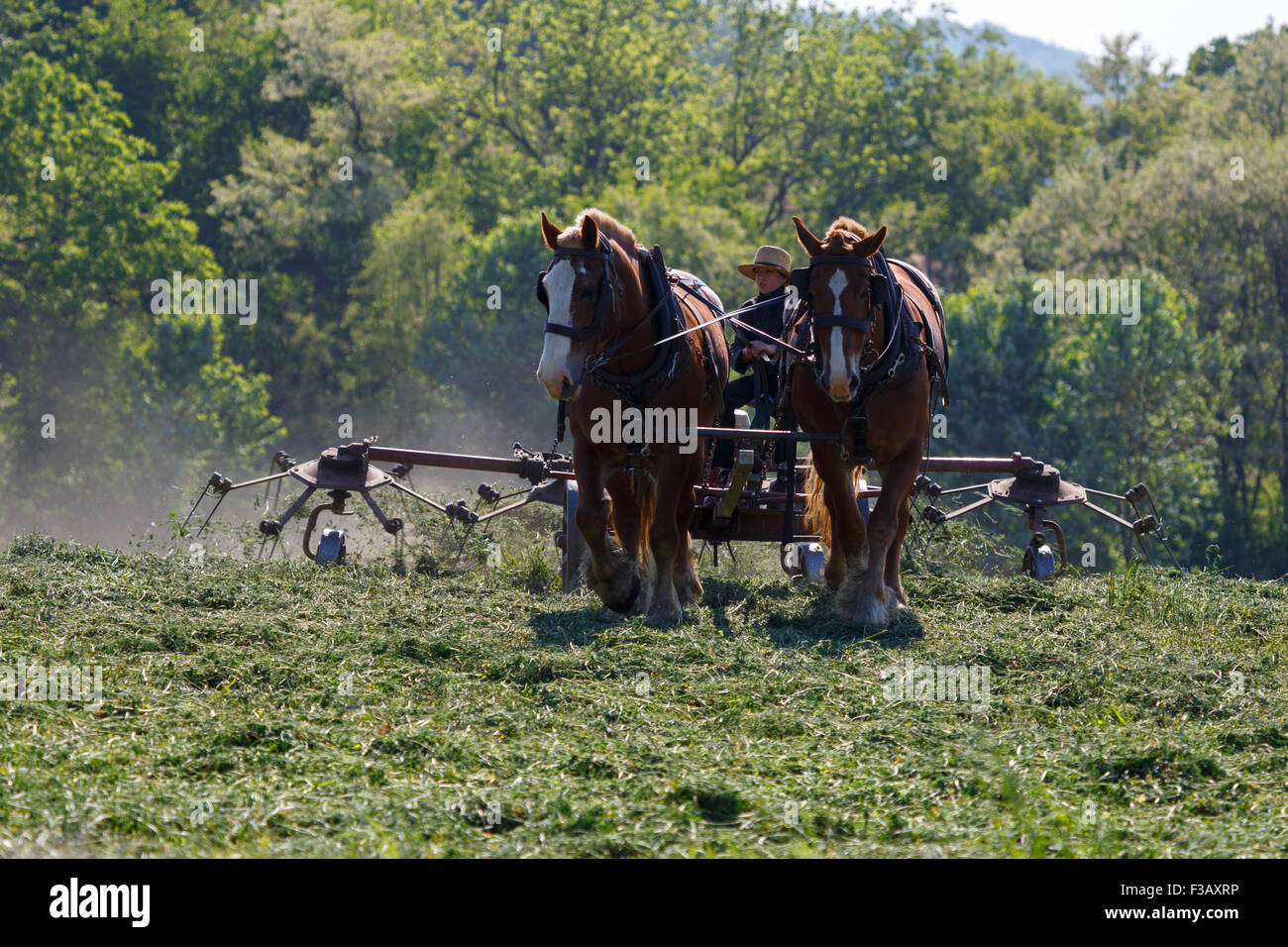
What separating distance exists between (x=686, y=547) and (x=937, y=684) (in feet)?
7.94

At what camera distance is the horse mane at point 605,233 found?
7.19 m

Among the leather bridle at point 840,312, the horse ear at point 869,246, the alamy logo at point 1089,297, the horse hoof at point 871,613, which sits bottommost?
the horse hoof at point 871,613

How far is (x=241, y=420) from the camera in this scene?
3130 cm

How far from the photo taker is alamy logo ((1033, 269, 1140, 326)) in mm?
28188

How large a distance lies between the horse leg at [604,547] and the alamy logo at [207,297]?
24.6 meters

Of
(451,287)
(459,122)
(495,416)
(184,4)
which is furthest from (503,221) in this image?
(184,4)

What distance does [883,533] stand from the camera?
25.2 feet

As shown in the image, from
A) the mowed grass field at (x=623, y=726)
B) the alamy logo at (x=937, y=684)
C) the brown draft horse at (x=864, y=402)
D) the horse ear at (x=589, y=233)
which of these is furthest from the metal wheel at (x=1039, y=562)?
the horse ear at (x=589, y=233)

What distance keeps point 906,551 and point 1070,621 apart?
7.71ft
